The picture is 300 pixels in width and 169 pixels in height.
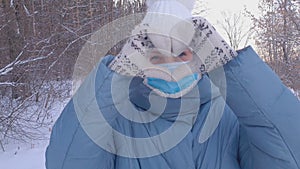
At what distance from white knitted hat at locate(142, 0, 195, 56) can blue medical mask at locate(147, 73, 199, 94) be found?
0.09 metres

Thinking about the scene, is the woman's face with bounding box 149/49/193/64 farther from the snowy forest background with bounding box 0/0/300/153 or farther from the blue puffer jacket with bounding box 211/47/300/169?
the snowy forest background with bounding box 0/0/300/153

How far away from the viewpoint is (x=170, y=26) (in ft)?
3.72

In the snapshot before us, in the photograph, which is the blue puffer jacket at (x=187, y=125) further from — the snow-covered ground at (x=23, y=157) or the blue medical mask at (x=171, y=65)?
the snow-covered ground at (x=23, y=157)

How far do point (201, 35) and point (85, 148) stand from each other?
46cm

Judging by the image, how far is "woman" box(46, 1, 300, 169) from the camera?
1.13m

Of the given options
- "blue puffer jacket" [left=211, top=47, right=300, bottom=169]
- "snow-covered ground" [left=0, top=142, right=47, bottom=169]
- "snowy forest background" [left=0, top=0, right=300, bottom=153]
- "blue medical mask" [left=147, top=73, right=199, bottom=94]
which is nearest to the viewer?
"blue puffer jacket" [left=211, top=47, right=300, bottom=169]

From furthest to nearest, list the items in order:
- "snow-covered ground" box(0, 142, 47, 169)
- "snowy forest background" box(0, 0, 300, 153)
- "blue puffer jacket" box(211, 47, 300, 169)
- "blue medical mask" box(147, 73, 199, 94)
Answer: "snowy forest background" box(0, 0, 300, 153) < "snow-covered ground" box(0, 142, 47, 169) < "blue medical mask" box(147, 73, 199, 94) < "blue puffer jacket" box(211, 47, 300, 169)

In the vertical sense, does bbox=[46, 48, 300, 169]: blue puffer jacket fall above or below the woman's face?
below

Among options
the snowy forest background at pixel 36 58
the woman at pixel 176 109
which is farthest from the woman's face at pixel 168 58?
the snowy forest background at pixel 36 58

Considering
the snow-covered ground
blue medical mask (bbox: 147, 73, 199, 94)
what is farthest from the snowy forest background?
blue medical mask (bbox: 147, 73, 199, 94)

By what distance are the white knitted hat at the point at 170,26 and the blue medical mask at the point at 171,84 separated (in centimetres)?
9

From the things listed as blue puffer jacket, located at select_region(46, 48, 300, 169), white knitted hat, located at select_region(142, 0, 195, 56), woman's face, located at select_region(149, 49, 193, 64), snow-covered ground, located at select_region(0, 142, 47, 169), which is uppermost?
white knitted hat, located at select_region(142, 0, 195, 56)

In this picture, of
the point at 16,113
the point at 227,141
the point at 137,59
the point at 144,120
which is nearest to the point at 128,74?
the point at 137,59

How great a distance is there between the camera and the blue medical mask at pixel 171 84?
3.97 feet
